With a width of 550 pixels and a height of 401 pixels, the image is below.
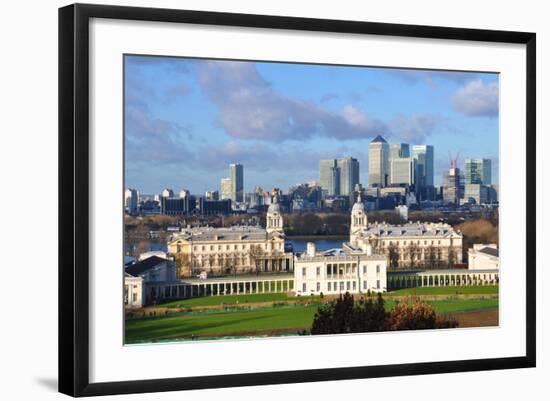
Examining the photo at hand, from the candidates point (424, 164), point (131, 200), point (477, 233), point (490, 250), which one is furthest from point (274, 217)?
point (490, 250)

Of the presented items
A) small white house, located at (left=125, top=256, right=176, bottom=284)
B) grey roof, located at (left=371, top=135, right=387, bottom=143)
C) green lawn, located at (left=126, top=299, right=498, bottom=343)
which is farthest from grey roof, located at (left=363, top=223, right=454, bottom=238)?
small white house, located at (left=125, top=256, right=176, bottom=284)

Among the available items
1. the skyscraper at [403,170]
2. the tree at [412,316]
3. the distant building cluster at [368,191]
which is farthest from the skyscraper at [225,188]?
the tree at [412,316]

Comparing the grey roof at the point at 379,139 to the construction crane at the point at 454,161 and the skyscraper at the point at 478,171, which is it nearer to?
the construction crane at the point at 454,161

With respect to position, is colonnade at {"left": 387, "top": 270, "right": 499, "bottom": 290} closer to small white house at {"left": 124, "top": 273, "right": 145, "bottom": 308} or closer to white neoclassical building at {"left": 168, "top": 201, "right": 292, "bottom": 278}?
white neoclassical building at {"left": 168, "top": 201, "right": 292, "bottom": 278}

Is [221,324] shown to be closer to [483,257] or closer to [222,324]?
[222,324]

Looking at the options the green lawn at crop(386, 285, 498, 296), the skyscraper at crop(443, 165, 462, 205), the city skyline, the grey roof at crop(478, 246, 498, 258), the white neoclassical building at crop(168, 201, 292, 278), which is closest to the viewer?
the city skyline

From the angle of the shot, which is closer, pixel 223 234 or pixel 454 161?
pixel 223 234
